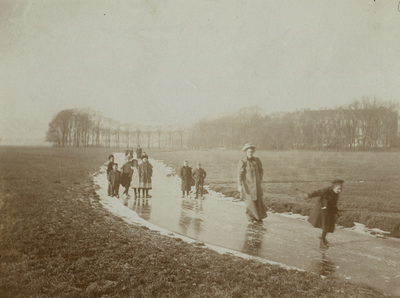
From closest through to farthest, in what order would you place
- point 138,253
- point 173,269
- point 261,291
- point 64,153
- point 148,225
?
point 261,291
point 173,269
point 138,253
point 148,225
point 64,153

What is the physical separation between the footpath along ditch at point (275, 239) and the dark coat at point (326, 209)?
1.57 feet

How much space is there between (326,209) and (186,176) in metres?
6.79

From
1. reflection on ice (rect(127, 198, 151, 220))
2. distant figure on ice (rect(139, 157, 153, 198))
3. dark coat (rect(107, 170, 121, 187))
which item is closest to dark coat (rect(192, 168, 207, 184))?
distant figure on ice (rect(139, 157, 153, 198))

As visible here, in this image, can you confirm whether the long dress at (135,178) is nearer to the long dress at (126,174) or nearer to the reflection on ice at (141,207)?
the long dress at (126,174)

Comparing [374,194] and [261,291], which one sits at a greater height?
[374,194]

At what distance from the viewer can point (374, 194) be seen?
7.37 metres

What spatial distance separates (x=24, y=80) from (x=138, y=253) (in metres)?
6.47

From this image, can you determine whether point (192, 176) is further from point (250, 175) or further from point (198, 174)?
point (250, 175)

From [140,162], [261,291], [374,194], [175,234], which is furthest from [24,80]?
[374,194]

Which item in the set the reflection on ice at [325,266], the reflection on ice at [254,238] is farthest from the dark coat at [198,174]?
the reflection on ice at [325,266]

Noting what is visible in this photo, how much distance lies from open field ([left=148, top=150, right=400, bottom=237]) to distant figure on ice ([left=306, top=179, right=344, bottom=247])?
0.63 metres

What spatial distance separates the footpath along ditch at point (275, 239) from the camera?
5.16m

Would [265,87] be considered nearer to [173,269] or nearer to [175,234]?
[175,234]

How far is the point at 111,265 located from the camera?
4.98 metres
